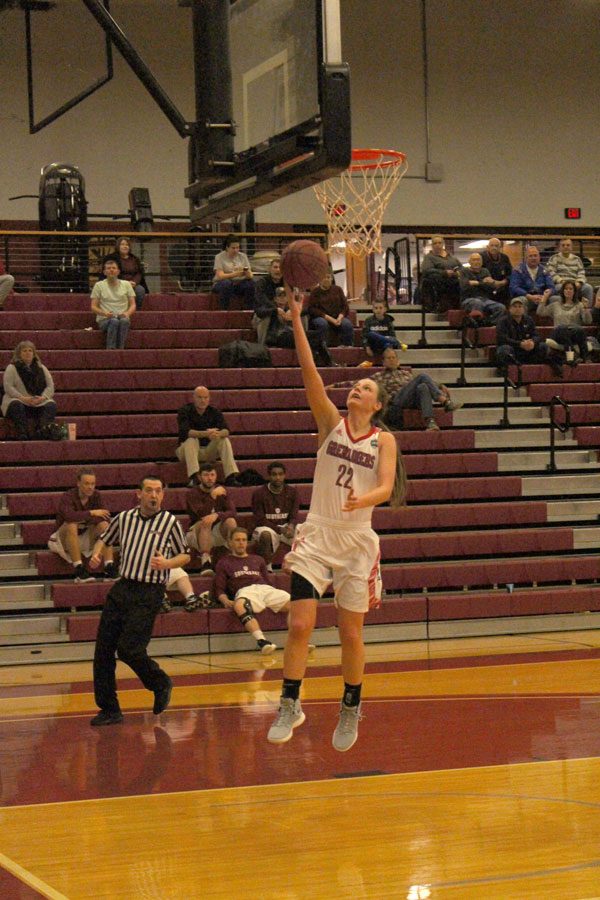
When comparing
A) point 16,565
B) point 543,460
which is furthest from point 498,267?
point 16,565

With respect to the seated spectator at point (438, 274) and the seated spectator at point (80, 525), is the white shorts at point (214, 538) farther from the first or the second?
the seated spectator at point (438, 274)

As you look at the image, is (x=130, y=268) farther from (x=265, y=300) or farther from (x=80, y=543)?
(x=80, y=543)

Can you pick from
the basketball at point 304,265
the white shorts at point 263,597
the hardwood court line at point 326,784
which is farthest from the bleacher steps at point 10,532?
the basketball at point 304,265

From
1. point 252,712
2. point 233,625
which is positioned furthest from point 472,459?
point 252,712

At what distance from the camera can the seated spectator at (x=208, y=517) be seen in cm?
1222

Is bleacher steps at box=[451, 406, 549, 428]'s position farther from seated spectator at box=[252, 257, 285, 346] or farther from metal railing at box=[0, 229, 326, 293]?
metal railing at box=[0, 229, 326, 293]

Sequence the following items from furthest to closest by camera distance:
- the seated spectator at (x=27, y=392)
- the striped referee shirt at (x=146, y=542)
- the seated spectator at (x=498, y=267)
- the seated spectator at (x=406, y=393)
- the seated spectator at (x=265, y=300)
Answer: the seated spectator at (x=498, y=267) < the seated spectator at (x=265, y=300) < the seated spectator at (x=406, y=393) < the seated spectator at (x=27, y=392) < the striped referee shirt at (x=146, y=542)

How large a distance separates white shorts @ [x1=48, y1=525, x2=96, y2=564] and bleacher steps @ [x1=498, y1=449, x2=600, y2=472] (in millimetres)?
4946

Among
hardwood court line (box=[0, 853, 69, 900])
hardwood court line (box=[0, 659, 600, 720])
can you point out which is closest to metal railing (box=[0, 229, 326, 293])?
hardwood court line (box=[0, 659, 600, 720])

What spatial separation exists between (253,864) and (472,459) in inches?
371

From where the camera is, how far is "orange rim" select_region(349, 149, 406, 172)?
55.0 ft

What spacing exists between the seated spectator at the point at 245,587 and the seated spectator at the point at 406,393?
10.8 ft

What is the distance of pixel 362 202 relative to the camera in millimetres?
17328

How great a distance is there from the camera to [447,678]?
10.1 m
